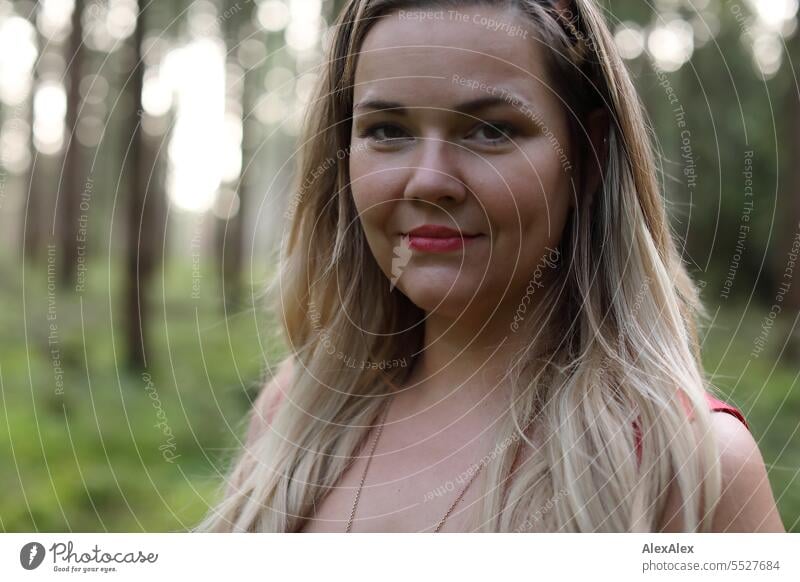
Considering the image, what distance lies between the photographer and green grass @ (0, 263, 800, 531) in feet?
7.96

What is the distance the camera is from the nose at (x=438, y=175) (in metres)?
0.87

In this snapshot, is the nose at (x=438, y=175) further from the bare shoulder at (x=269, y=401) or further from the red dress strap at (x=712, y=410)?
the bare shoulder at (x=269, y=401)

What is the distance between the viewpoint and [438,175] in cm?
87

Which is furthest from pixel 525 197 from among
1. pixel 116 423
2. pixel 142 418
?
pixel 142 418

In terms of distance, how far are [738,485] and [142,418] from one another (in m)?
3.21

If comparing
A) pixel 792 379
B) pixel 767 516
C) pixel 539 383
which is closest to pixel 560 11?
pixel 539 383

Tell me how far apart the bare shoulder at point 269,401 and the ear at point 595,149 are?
1.82 feet

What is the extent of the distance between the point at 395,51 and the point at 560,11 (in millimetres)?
197

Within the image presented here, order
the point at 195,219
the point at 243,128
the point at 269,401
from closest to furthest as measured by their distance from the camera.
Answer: the point at 269,401
the point at 195,219
the point at 243,128

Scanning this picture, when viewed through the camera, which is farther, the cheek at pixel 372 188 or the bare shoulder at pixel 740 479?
the cheek at pixel 372 188

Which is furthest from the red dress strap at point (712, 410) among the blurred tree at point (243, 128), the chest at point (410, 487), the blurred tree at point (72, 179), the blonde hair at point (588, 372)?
the blurred tree at point (72, 179)

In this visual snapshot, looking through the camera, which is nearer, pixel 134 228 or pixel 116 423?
pixel 116 423

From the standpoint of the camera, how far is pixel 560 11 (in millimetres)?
880

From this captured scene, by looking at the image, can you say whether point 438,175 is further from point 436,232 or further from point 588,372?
point 588,372
